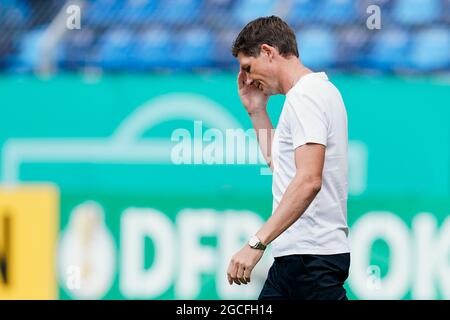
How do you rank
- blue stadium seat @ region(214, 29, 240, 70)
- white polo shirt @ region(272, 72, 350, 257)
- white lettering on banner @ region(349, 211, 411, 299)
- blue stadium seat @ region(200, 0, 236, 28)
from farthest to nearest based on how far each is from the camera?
blue stadium seat @ region(200, 0, 236, 28), blue stadium seat @ region(214, 29, 240, 70), white lettering on banner @ region(349, 211, 411, 299), white polo shirt @ region(272, 72, 350, 257)

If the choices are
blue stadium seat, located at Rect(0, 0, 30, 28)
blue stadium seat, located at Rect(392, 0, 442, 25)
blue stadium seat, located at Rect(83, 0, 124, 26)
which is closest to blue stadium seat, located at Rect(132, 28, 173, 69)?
blue stadium seat, located at Rect(83, 0, 124, 26)

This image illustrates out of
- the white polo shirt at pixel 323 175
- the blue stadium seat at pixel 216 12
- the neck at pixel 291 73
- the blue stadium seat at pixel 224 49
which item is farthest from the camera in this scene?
the blue stadium seat at pixel 216 12

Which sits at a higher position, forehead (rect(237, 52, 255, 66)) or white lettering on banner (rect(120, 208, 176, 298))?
forehead (rect(237, 52, 255, 66))

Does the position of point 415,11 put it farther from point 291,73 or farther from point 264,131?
point 291,73

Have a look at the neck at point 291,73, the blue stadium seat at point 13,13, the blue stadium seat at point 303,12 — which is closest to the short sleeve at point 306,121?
the neck at point 291,73

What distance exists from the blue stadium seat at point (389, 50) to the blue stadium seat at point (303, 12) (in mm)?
525

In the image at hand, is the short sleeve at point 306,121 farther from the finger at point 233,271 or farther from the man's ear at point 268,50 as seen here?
the finger at point 233,271

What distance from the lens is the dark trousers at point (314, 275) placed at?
9.51 ft

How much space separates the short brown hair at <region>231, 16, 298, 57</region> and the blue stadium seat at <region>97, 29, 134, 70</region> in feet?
15.1

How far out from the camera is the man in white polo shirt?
110 inches

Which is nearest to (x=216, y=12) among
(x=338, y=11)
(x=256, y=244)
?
(x=338, y=11)

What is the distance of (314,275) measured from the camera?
290 cm

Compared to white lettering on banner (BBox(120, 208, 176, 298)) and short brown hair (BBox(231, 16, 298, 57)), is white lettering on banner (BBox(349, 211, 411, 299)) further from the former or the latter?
short brown hair (BBox(231, 16, 298, 57))

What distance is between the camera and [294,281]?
9.63ft
